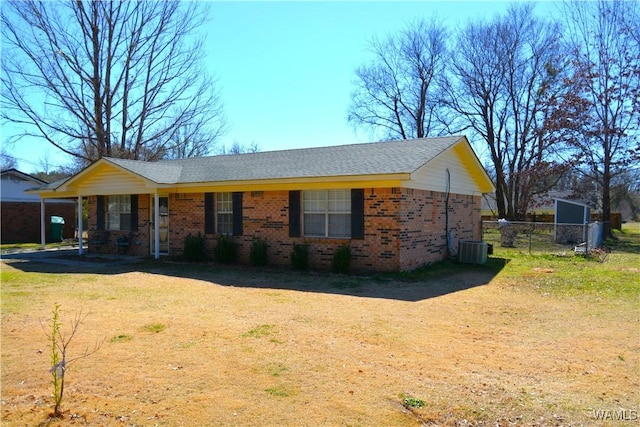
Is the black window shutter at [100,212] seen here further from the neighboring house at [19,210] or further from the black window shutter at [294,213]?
the neighboring house at [19,210]

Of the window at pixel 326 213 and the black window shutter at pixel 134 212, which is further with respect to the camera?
the black window shutter at pixel 134 212

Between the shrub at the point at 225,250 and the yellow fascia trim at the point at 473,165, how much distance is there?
737cm

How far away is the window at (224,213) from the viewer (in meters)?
14.4

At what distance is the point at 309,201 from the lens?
42.4 feet

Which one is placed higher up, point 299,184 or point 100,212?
point 299,184

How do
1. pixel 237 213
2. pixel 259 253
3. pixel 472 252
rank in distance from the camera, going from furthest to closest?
1. pixel 472 252
2. pixel 237 213
3. pixel 259 253

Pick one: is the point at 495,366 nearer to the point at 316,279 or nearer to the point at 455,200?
the point at 316,279

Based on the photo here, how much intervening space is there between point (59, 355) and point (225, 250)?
343 inches

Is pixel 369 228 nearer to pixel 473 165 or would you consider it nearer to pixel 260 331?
pixel 260 331

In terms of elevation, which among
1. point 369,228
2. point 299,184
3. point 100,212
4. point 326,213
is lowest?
point 369,228

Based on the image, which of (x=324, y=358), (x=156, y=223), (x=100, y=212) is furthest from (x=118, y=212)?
(x=324, y=358)

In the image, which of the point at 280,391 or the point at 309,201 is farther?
the point at 309,201

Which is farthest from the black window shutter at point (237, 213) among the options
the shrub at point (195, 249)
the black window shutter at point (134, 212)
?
the black window shutter at point (134, 212)

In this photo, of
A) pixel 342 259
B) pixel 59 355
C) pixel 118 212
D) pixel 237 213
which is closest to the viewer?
pixel 59 355
